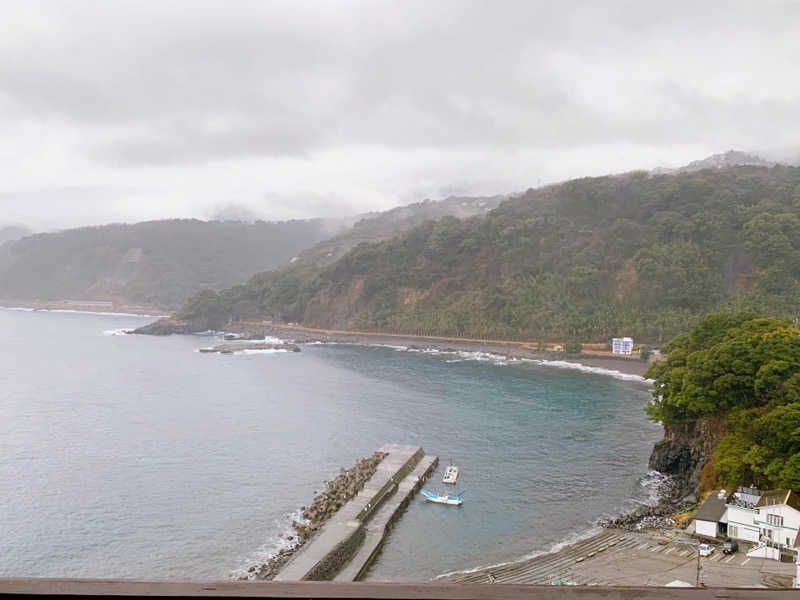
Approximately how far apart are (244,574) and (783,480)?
1911cm

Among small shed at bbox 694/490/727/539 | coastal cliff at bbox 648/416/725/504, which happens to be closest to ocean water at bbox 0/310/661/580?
coastal cliff at bbox 648/416/725/504

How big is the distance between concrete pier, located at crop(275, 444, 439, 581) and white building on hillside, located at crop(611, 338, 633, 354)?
4729cm

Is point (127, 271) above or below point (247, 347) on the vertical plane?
above

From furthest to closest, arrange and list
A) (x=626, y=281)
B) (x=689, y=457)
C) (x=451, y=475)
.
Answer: (x=626, y=281)
(x=451, y=475)
(x=689, y=457)

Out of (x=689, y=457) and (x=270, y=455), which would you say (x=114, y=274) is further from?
(x=689, y=457)

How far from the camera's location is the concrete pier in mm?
20625

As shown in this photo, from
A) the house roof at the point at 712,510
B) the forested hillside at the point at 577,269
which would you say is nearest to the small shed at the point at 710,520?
the house roof at the point at 712,510

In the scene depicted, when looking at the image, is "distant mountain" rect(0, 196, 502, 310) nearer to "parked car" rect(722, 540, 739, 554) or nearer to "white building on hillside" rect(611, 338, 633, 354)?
"white building on hillside" rect(611, 338, 633, 354)

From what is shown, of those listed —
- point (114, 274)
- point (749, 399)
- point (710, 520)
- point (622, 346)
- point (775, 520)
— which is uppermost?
point (114, 274)

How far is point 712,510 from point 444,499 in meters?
11.2

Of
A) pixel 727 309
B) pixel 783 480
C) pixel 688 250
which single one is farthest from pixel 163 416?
pixel 688 250

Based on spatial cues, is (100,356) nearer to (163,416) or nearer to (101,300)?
(163,416)

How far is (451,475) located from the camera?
3122cm

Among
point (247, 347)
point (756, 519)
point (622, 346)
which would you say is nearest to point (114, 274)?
point (247, 347)
